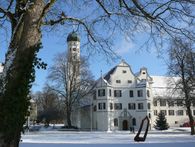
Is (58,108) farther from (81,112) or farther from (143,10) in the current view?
(143,10)

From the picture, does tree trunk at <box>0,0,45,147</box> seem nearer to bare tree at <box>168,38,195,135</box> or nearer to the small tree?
bare tree at <box>168,38,195,135</box>

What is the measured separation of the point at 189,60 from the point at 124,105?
3432cm

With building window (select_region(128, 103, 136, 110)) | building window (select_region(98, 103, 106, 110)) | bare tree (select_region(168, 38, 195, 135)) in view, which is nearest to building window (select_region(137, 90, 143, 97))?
building window (select_region(128, 103, 136, 110))

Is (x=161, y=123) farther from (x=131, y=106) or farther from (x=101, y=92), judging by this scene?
(x=101, y=92)

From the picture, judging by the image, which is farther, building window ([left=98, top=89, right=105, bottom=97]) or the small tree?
building window ([left=98, top=89, right=105, bottom=97])

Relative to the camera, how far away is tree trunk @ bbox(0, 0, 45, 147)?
7.60m

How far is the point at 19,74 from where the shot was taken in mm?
8031

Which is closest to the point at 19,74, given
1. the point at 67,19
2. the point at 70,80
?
the point at 67,19

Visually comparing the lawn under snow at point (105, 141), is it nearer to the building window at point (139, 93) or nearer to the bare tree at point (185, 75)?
the bare tree at point (185, 75)

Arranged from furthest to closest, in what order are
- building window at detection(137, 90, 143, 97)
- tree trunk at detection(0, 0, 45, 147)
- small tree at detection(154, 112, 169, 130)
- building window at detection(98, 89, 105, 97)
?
building window at detection(137, 90, 143, 97) → building window at detection(98, 89, 105, 97) → small tree at detection(154, 112, 169, 130) → tree trunk at detection(0, 0, 45, 147)

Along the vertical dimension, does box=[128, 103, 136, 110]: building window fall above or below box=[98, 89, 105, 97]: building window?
below

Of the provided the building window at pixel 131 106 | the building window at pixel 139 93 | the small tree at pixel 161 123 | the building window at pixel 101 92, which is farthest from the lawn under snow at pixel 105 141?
the building window at pixel 139 93

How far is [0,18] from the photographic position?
1059 cm

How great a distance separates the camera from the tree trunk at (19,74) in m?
7.60
